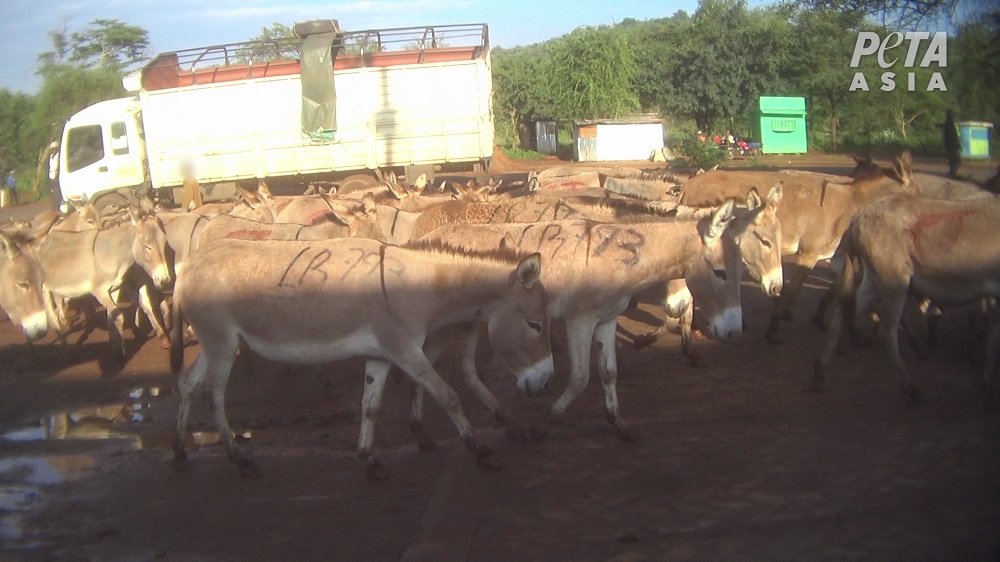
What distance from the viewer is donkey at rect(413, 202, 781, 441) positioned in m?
6.86

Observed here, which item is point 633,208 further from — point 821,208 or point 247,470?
point 247,470

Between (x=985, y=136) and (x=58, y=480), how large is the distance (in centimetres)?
2357

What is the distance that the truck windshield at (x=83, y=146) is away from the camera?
22.1 metres

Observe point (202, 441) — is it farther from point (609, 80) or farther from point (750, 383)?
point (609, 80)

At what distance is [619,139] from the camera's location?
44.8 meters

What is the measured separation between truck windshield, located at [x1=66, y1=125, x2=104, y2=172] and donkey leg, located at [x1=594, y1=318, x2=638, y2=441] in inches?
729

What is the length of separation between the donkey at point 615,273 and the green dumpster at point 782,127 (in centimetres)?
3757

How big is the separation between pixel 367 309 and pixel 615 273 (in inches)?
76.5

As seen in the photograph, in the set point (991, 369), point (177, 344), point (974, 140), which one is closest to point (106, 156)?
point (177, 344)

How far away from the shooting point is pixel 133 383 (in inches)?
395

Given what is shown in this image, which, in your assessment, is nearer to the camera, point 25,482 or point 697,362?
point 25,482

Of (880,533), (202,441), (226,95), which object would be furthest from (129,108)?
(880,533)

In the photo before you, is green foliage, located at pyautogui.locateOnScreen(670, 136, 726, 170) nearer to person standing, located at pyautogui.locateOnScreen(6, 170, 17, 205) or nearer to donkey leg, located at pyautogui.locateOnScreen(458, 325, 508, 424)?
donkey leg, located at pyautogui.locateOnScreen(458, 325, 508, 424)

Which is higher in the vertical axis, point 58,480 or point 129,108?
point 129,108
